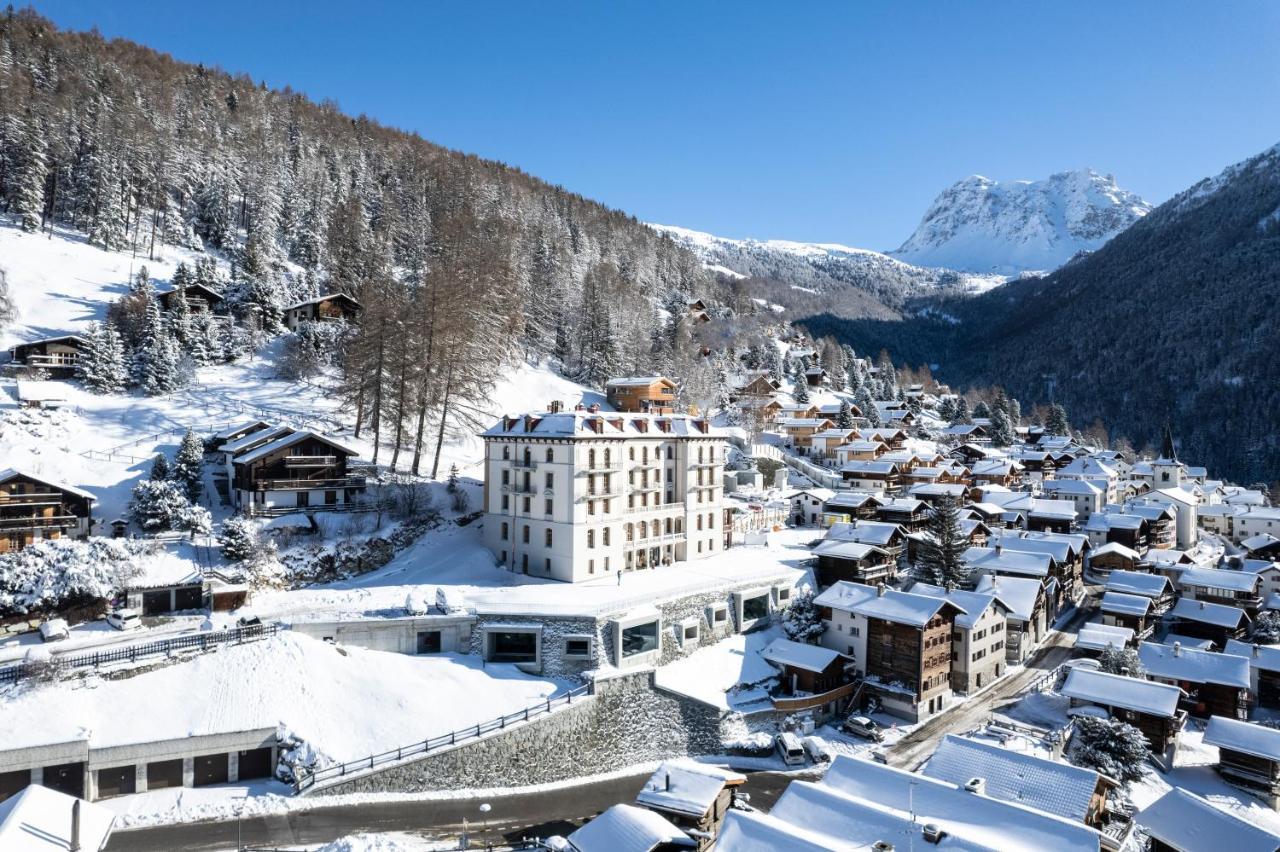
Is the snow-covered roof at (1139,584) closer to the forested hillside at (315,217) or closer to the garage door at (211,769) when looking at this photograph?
the forested hillside at (315,217)

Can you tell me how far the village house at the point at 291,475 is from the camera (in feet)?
137

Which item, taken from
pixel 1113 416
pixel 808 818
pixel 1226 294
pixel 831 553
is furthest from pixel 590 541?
pixel 1226 294

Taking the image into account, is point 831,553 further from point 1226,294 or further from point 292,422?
point 1226,294

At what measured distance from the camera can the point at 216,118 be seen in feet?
331

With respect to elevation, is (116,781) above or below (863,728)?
above

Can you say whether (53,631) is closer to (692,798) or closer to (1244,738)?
(692,798)

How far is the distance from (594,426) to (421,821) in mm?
23644

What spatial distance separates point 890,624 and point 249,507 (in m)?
38.7

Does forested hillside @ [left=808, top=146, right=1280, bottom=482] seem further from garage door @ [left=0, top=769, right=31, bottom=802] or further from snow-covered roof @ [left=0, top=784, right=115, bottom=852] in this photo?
garage door @ [left=0, top=769, right=31, bottom=802]

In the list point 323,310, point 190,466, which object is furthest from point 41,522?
point 323,310

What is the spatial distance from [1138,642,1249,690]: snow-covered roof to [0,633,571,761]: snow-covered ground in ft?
125

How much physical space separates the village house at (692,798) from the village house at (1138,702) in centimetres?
2455

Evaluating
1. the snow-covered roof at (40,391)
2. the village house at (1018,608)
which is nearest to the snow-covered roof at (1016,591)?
the village house at (1018,608)

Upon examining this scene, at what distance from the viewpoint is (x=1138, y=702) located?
126 feet
